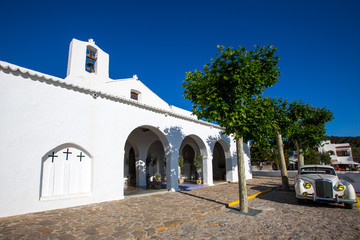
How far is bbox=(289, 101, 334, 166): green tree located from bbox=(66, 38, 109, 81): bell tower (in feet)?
42.2

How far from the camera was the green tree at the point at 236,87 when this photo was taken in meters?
6.10

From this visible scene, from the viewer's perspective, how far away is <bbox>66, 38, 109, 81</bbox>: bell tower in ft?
31.7

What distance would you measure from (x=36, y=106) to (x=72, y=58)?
177 inches

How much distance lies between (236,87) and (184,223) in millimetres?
4429

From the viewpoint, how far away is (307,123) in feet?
48.9

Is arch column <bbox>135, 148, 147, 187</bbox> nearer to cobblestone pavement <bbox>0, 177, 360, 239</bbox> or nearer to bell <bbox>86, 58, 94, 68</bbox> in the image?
cobblestone pavement <bbox>0, 177, 360, 239</bbox>

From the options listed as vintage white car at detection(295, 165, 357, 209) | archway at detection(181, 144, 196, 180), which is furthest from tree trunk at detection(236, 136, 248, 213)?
archway at detection(181, 144, 196, 180)

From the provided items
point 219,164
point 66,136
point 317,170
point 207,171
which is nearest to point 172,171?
point 207,171

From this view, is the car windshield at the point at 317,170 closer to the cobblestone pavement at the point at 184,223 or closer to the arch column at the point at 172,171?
the cobblestone pavement at the point at 184,223

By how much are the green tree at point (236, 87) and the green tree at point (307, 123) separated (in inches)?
303

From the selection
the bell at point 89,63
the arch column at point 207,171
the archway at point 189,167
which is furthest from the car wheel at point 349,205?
the bell at point 89,63

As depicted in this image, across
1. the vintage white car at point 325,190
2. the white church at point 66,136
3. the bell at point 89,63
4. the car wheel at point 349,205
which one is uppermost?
the bell at point 89,63

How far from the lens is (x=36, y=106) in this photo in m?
6.23

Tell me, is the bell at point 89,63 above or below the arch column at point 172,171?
above
